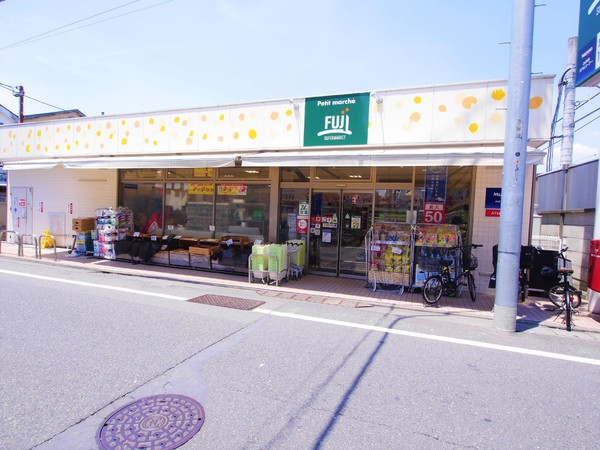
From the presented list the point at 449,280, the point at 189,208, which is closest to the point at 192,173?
the point at 189,208

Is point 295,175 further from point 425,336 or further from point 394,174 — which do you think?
point 425,336

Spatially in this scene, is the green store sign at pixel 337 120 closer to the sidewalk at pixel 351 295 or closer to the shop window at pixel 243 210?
the shop window at pixel 243 210

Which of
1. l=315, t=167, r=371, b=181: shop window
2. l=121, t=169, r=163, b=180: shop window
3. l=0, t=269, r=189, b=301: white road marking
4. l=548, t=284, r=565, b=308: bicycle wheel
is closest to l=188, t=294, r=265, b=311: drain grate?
l=0, t=269, r=189, b=301: white road marking

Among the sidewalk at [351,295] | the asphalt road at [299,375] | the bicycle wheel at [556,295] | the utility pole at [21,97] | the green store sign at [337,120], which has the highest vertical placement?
the utility pole at [21,97]

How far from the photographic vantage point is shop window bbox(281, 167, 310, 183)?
399 inches

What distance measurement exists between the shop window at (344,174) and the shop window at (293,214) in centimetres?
65

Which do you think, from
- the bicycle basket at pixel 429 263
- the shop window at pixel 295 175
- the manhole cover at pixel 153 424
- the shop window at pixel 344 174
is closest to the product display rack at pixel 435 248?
the bicycle basket at pixel 429 263

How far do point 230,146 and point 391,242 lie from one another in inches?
201

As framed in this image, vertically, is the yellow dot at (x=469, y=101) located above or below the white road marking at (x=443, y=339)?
above

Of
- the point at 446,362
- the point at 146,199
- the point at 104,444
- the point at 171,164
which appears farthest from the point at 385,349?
the point at 146,199

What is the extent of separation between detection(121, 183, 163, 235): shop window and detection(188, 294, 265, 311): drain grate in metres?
5.63

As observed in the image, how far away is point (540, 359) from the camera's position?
4.71 m

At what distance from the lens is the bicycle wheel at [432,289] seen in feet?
23.8

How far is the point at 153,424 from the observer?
305cm
